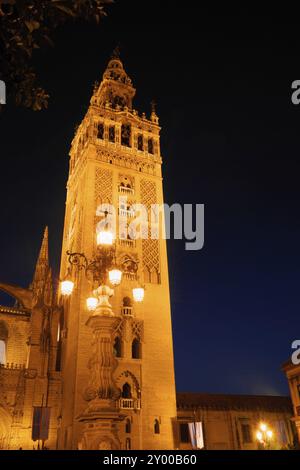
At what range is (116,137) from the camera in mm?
36812

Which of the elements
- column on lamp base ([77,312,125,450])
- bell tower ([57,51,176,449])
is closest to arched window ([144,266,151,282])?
Answer: bell tower ([57,51,176,449])

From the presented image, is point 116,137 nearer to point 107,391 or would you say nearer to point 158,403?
point 158,403

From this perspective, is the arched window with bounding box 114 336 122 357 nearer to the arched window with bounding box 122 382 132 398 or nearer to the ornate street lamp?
the arched window with bounding box 122 382 132 398

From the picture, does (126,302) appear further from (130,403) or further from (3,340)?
(3,340)

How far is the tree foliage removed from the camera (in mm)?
5695

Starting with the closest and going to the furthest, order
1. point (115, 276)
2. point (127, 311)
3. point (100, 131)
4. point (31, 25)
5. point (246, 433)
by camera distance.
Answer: point (31, 25), point (115, 276), point (127, 311), point (246, 433), point (100, 131)

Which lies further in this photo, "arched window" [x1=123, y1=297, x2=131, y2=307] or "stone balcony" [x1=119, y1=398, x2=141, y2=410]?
"arched window" [x1=123, y1=297, x2=131, y2=307]

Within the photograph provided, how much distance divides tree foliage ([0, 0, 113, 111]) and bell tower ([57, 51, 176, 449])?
1357 centimetres

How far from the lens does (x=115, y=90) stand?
136 feet

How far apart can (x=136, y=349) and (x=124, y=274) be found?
5.14 metres

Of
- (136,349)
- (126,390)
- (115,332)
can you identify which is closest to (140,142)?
(115,332)

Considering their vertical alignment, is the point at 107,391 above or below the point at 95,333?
below
